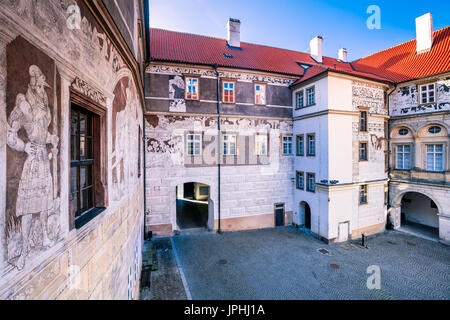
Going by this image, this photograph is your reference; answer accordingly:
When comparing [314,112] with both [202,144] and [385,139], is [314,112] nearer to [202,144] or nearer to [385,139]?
[385,139]

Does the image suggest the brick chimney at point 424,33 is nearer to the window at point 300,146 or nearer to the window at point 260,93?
the window at point 300,146

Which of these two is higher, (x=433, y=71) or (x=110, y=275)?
(x=433, y=71)

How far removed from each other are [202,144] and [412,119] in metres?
15.9

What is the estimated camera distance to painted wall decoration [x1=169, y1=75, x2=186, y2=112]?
13.9 meters

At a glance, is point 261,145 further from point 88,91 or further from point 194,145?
point 88,91

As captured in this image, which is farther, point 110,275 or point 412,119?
point 412,119

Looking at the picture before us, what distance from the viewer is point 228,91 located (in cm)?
1520

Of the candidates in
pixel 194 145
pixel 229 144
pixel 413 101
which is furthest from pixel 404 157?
pixel 194 145

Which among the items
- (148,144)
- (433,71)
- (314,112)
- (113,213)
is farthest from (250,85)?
(113,213)

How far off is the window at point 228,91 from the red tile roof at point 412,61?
42.8 ft

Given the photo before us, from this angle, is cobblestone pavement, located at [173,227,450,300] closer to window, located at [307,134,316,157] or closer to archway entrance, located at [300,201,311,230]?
archway entrance, located at [300,201,311,230]

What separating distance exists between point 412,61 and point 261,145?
1473 centimetres
